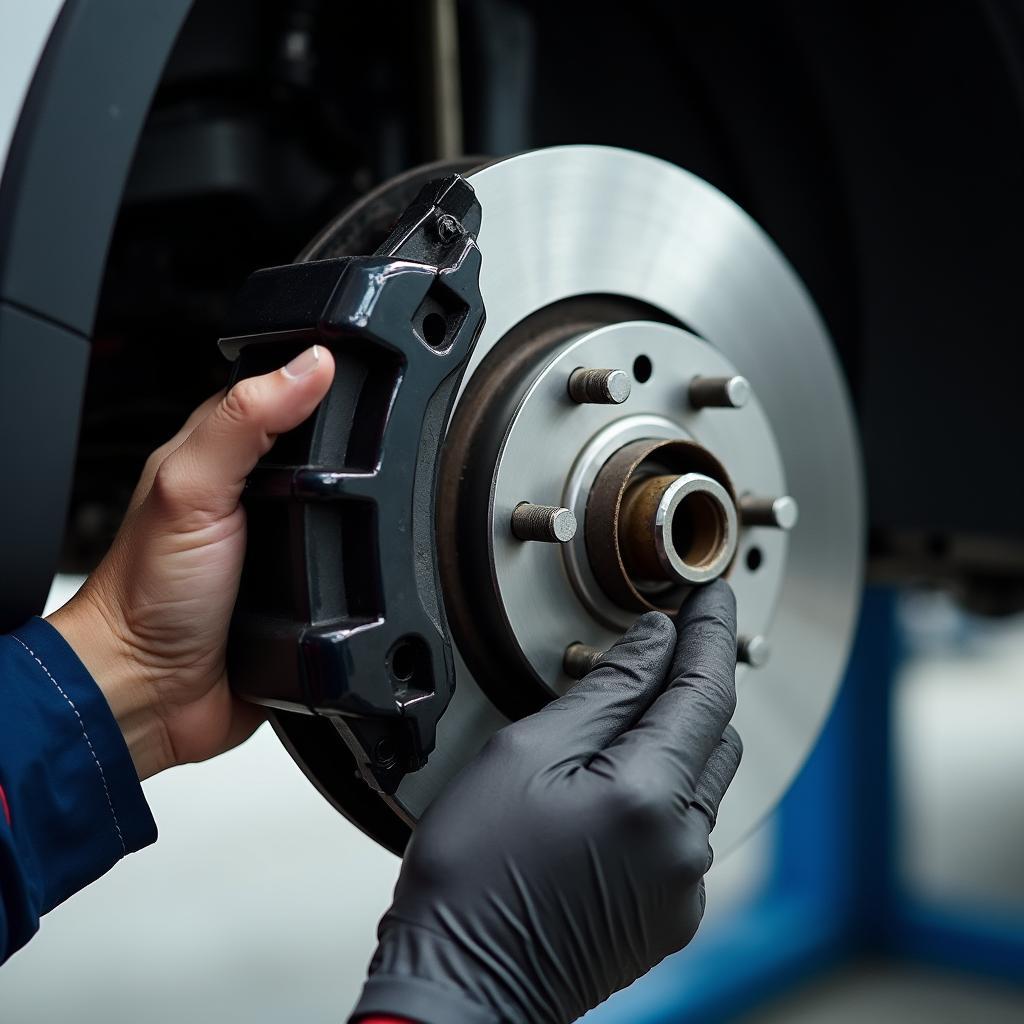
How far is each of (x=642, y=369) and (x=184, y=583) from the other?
0.85 feet

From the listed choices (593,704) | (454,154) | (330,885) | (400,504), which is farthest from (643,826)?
(330,885)

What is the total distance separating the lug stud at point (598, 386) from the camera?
55cm

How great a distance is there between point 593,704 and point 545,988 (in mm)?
132

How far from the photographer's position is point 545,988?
510 millimetres

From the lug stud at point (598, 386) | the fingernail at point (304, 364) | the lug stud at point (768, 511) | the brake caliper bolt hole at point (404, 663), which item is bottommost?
A: the brake caliper bolt hole at point (404, 663)

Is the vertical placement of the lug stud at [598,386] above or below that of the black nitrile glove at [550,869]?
above

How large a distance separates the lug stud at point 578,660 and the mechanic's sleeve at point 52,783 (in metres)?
0.22

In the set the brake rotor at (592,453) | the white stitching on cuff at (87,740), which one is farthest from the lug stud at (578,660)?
the white stitching on cuff at (87,740)

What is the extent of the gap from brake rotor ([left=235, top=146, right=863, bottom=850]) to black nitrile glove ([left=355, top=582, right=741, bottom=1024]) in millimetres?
43

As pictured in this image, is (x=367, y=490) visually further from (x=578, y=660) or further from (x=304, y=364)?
(x=578, y=660)

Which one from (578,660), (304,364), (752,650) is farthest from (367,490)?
(752,650)

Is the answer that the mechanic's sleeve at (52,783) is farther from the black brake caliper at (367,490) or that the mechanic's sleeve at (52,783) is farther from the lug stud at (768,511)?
the lug stud at (768,511)

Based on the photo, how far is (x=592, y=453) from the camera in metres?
0.56

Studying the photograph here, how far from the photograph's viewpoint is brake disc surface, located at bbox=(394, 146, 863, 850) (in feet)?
1.80
